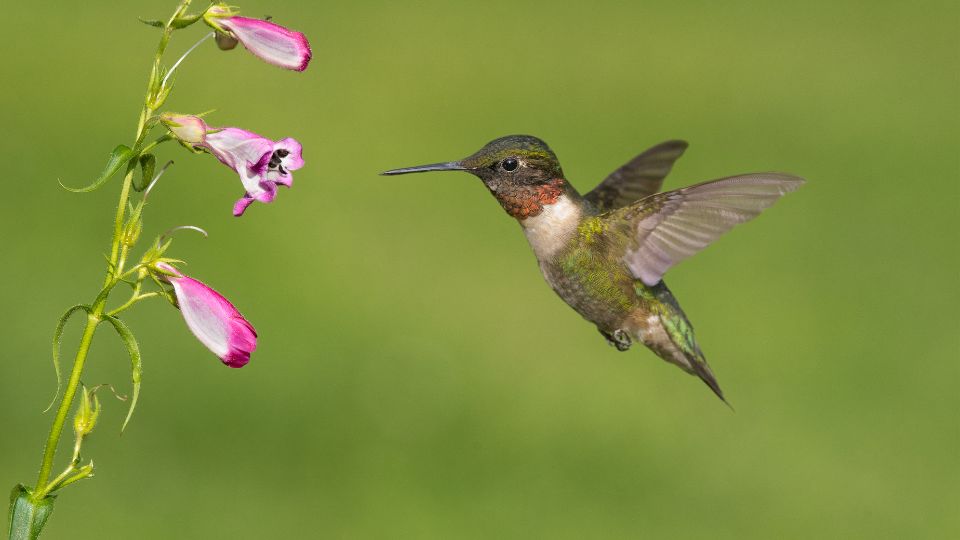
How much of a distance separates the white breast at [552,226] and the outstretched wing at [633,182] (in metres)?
0.49

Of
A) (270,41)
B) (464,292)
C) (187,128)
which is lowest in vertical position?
(464,292)

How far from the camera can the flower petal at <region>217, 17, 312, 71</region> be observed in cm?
247

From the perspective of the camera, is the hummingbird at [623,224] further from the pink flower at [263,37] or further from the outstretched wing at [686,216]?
the pink flower at [263,37]

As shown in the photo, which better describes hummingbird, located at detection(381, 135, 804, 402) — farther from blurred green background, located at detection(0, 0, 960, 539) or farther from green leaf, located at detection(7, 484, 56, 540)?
blurred green background, located at detection(0, 0, 960, 539)

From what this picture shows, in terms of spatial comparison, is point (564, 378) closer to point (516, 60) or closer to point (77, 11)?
point (516, 60)

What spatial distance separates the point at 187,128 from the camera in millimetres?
2357

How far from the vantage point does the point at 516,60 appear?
1686 centimetres

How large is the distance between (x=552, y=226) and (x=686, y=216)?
0.34m

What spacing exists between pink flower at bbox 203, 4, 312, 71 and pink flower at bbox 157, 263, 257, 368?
0.45 meters

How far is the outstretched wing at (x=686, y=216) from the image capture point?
120 inches

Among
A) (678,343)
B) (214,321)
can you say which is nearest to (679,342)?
(678,343)

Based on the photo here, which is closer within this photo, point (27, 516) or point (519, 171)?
point (27, 516)

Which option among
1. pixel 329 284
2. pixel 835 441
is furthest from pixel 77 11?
pixel 835 441

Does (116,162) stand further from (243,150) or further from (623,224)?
(623,224)
